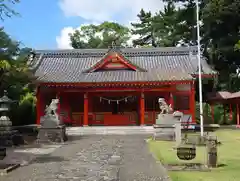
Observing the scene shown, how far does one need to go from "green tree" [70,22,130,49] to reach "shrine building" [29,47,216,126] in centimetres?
2823

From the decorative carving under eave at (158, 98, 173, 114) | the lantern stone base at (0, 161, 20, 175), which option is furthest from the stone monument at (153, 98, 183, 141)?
the lantern stone base at (0, 161, 20, 175)

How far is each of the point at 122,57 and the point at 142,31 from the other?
2685 centimetres

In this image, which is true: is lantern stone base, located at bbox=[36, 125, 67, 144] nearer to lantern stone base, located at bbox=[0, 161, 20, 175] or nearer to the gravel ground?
the gravel ground

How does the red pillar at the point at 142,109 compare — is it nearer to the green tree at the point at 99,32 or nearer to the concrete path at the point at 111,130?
the concrete path at the point at 111,130

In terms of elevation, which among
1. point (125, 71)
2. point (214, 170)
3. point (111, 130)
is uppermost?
point (125, 71)

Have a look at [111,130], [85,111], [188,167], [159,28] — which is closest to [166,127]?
[111,130]

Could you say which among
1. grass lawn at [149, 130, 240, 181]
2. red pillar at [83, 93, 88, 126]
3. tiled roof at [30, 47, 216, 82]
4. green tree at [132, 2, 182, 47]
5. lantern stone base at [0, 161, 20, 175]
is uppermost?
green tree at [132, 2, 182, 47]

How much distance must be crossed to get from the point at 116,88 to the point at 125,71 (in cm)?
250

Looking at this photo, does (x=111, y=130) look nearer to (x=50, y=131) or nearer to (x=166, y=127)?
(x=166, y=127)

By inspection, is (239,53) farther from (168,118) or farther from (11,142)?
(11,142)

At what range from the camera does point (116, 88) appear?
2955cm

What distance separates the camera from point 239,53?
1542 inches

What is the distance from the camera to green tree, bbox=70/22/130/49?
61.7 metres

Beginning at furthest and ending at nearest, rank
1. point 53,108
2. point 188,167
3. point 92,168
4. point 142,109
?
point 142,109 → point 53,108 → point 92,168 → point 188,167
